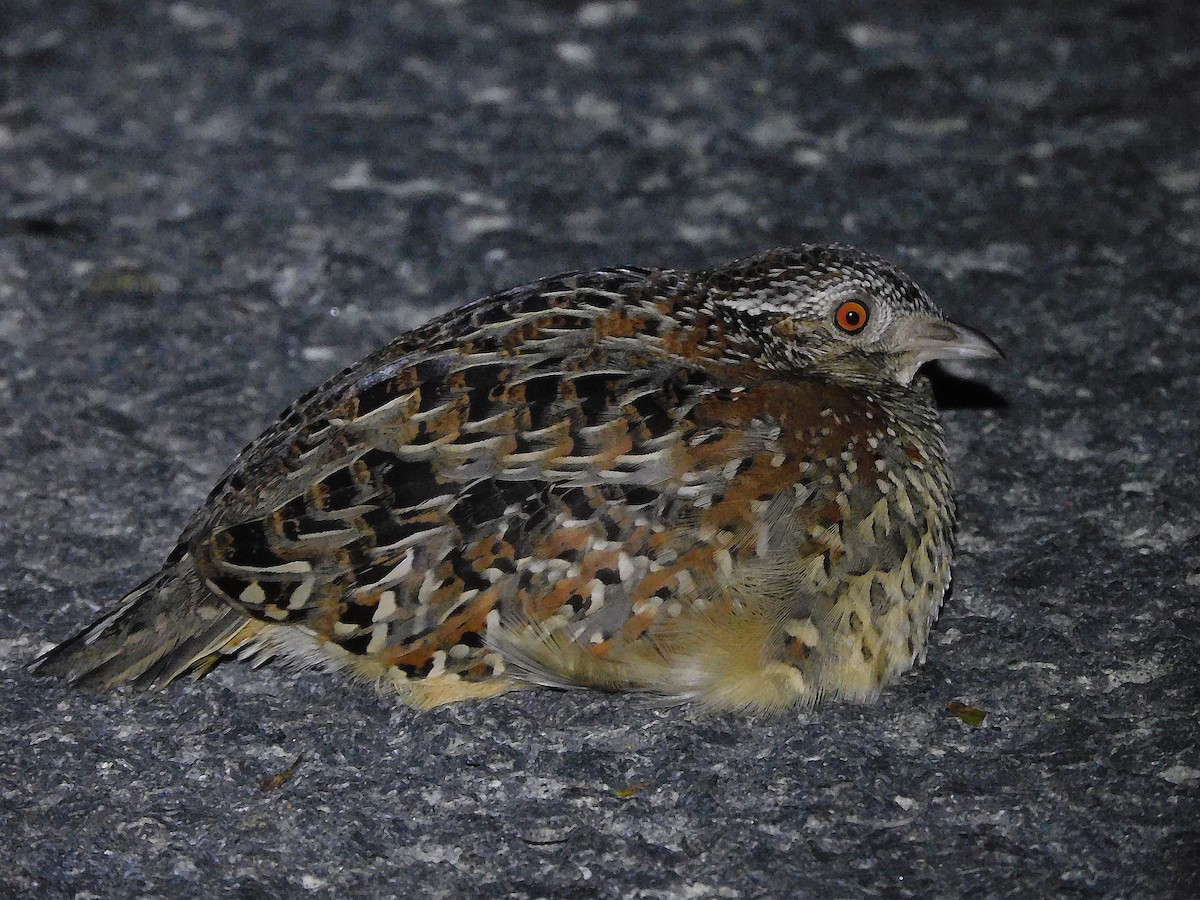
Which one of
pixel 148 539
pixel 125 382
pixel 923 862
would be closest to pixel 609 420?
pixel 923 862

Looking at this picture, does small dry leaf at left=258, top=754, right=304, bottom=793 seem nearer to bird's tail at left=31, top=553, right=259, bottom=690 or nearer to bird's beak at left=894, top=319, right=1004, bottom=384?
bird's tail at left=31, top=553, right=259, bottom=690

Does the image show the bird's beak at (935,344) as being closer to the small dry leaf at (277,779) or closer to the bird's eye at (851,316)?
the bird's eye at (851,316)

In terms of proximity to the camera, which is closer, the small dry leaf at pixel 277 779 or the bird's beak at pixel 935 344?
the small dry leaf at pixel 277 779

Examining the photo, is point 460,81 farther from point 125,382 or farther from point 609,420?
point 609,420

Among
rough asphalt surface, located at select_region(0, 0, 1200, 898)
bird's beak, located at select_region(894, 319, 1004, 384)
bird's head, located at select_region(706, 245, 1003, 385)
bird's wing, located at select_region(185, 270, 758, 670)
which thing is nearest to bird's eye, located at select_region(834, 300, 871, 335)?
bird's head, located at select_region(706, 245, 1003, 385)

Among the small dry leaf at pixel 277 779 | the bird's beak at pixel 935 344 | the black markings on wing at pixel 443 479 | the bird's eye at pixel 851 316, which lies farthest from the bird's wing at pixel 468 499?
the bird's beak at pixel 935 344

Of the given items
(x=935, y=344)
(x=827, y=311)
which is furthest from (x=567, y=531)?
(x=935, y=344)

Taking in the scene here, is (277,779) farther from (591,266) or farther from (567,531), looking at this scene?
(591,266)
